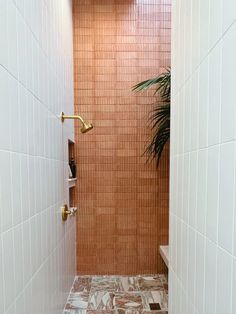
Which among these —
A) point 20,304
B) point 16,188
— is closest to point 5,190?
point 16,188

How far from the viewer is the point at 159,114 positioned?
96.0 inches

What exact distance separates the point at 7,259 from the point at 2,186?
0.25 metres

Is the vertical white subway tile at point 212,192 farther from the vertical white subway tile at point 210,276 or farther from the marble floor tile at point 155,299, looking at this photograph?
the marble floor tile at point 155,299

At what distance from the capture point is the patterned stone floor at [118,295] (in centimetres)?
210

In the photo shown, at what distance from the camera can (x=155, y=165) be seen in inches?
104

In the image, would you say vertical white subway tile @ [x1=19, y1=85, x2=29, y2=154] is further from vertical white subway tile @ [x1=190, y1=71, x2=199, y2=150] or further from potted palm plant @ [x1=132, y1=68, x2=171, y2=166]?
potted palm plant @ [x1=132, y1=68, x2=171, y2=166]

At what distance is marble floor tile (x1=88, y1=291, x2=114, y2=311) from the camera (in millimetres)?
2133

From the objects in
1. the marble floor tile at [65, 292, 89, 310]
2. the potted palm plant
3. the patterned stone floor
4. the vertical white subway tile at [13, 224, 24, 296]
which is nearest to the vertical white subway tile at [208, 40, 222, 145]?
the vertical white subway tile at [13, 224, 24, 296]

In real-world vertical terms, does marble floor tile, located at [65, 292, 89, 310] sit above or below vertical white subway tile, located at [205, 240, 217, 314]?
below

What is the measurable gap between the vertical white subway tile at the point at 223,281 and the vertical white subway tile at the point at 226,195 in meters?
0.03

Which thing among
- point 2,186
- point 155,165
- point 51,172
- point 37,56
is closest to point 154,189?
point 155,165

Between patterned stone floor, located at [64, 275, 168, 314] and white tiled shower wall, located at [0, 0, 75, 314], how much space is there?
1.15 feet

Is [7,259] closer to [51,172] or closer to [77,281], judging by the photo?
[51,172]

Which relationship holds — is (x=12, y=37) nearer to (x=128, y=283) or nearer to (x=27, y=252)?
(x=27, y=252)
